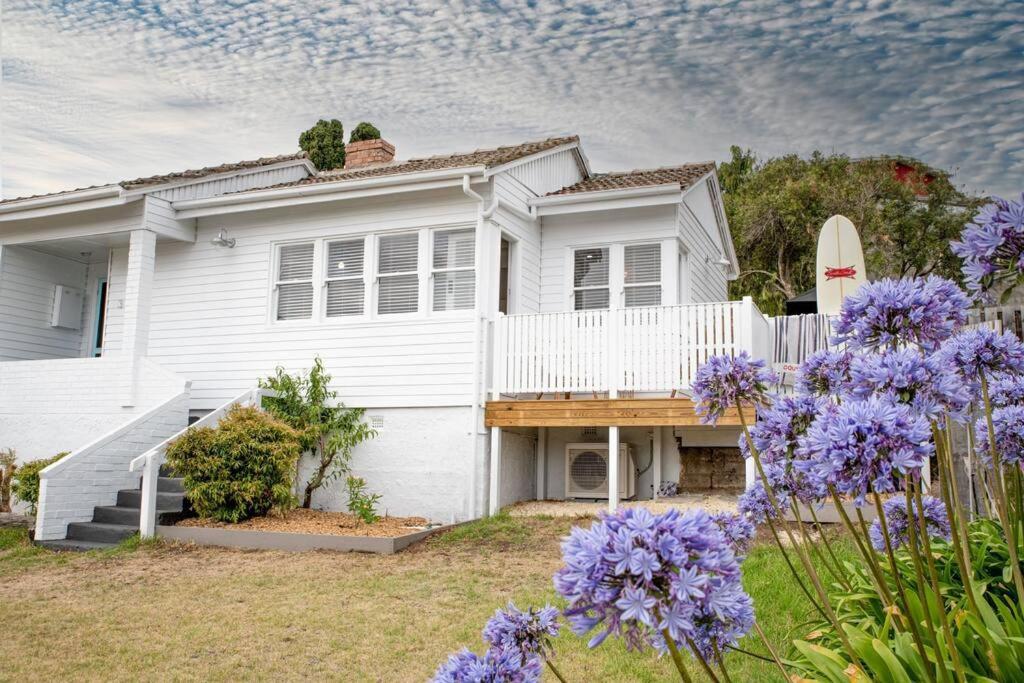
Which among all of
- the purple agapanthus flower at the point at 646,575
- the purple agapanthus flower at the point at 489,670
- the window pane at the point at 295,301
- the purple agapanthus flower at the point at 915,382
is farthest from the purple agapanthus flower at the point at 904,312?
the window pane at the point at 295,301

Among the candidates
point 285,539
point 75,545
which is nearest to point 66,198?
point 75,545

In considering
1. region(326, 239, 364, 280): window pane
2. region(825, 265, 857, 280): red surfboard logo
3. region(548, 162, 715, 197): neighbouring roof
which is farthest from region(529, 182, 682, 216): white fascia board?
region(825, 265, 857, 280): red surfboard logo

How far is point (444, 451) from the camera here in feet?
37.4

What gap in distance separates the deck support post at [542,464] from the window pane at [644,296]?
238 cm

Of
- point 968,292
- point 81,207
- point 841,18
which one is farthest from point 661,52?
point 968,292

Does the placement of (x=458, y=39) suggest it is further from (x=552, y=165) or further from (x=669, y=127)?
(x=669, y=127)

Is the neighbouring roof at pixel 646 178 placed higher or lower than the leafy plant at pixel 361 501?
higher

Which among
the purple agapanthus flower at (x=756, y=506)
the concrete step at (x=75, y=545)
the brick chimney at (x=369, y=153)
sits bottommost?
the concrete step at (x=75, y=545)

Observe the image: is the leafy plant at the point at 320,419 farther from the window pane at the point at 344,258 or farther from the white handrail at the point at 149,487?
the white handrail at the point at 149,487

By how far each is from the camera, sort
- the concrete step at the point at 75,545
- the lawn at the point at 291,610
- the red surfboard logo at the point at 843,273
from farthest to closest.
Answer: the red surfboard logo at the point at 843,273, the concrete step at the point at 75,545, the lawn at the point at 291,610

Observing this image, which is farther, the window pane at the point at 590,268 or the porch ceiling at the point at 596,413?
the window pane at the point at 590,268

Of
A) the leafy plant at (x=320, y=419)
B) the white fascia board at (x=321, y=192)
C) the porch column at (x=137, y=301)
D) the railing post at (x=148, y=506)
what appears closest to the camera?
the railing post at (x=148, y=506)

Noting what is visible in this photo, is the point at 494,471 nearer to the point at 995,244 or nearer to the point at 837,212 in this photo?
the point at 995,244

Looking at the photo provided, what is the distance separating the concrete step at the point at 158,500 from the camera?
34.5ft
